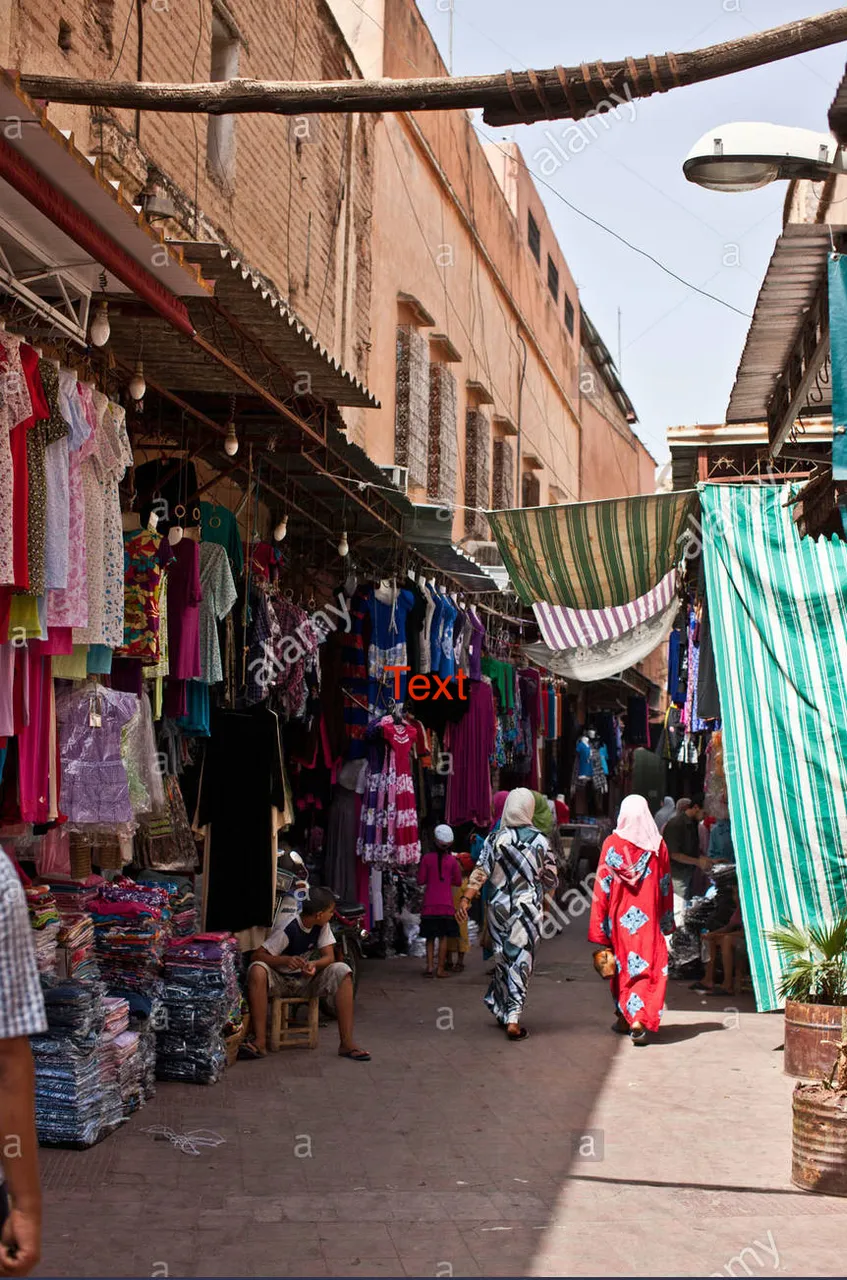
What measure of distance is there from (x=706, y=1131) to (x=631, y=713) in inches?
918

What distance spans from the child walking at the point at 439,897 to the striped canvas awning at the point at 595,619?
234cm

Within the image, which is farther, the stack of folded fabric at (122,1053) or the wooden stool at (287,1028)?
the wooden stool at (287,1028)

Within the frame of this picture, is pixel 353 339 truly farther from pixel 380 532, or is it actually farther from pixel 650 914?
pixel 650 914

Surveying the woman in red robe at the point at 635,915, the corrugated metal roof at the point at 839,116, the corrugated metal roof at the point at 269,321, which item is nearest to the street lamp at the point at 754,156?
the corrugated metal roof at the point at 839,116

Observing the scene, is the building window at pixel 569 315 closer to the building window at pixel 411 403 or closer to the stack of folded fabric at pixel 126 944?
the building window at pixel 411 403

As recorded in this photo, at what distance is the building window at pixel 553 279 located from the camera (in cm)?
2777

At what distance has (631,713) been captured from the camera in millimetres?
29828

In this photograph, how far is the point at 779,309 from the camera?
739 cm

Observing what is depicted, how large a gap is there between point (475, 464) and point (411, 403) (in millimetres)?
4137

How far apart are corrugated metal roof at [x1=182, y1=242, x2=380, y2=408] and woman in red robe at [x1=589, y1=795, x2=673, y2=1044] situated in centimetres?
355

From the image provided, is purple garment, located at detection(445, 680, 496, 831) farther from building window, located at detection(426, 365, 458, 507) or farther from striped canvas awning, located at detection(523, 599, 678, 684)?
building window, located at detection(426, 365, 458, 507)

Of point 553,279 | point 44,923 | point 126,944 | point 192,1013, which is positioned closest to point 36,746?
point 44,923

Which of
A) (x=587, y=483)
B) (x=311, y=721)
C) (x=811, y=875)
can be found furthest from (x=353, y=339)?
(x=587, y=483)

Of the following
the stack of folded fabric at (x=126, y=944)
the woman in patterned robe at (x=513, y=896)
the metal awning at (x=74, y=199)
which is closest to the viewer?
the metal awning at (x=74, y=199)
